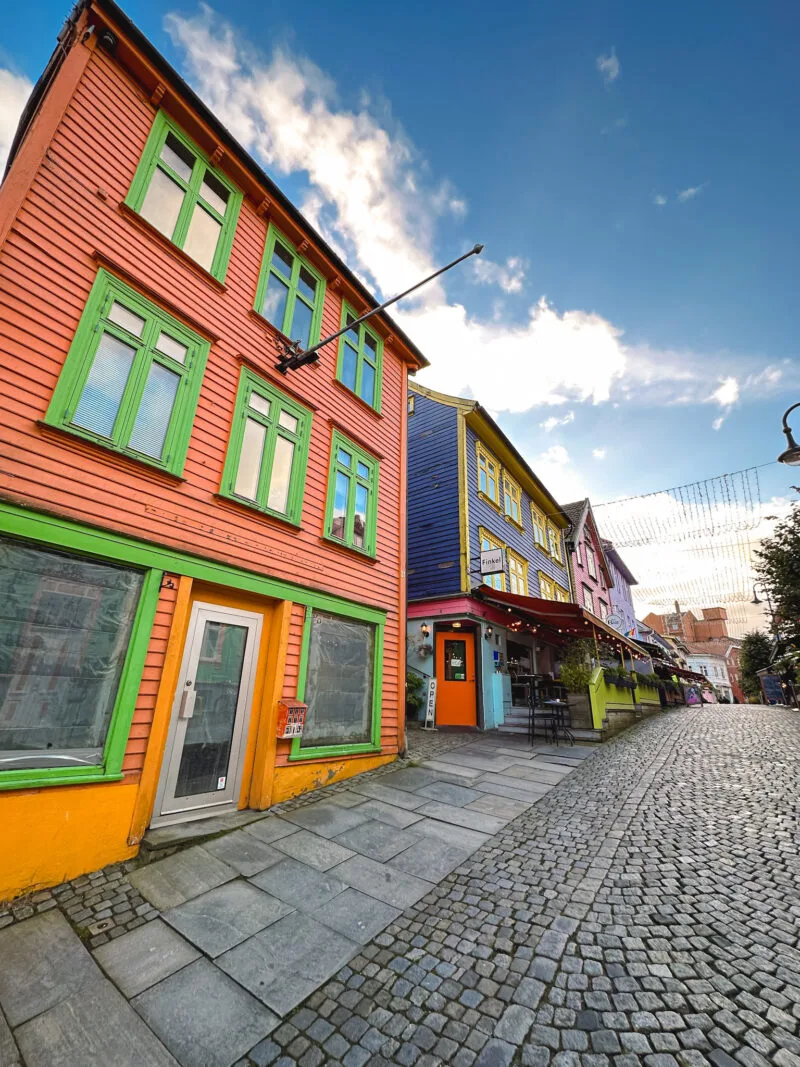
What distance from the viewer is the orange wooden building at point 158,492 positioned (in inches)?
156

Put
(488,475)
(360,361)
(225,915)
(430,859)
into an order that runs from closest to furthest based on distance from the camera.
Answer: (225,915) → (430,859) → (360,361) → (488,475)

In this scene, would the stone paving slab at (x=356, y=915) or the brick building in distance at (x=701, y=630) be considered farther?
the brick building in distance at (x=701, y=630)

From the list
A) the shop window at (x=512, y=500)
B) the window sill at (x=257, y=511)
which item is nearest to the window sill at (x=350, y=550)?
the window sill at (x=257, y=511)

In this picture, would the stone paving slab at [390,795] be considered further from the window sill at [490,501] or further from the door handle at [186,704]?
the window sill at [490,501]

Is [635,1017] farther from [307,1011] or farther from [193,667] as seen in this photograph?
[193,667]

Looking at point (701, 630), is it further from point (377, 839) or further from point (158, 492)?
point (158, 492)

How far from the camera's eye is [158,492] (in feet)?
16.5

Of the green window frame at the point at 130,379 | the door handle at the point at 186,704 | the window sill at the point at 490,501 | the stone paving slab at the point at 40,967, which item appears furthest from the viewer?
the window sill at the point at 490,501

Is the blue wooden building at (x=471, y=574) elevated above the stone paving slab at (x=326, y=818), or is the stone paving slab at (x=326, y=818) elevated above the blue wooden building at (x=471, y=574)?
the blue wooden building at (x=471, y=574)

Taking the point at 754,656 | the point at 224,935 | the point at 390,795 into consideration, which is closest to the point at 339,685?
the point at 390,795

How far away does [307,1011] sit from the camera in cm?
246

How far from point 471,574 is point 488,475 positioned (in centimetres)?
445

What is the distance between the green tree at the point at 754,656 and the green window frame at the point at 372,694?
3465 centimetres

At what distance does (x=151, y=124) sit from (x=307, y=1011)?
A: 9644mm
